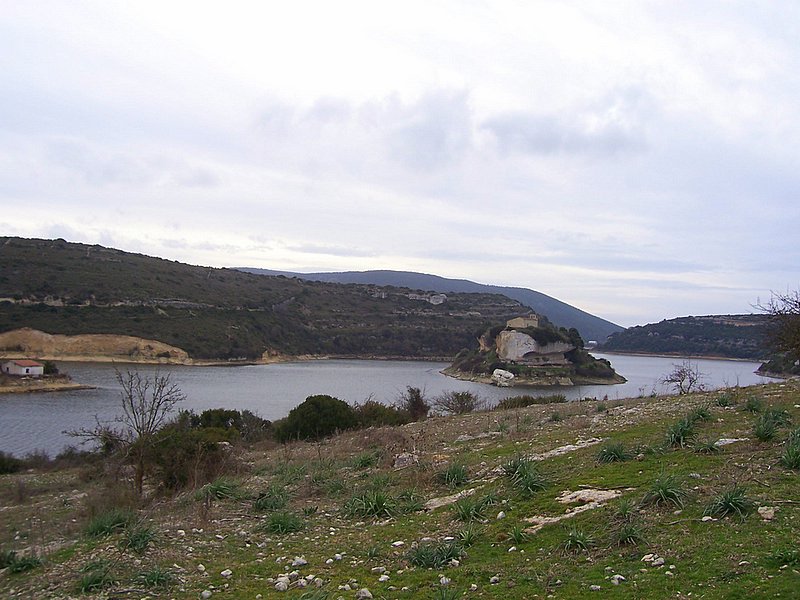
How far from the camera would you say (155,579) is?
548cm

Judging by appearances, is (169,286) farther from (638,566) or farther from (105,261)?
(638,566)

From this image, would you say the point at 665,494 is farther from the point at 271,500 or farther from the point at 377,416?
the point at 377,416

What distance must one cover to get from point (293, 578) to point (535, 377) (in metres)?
79.3

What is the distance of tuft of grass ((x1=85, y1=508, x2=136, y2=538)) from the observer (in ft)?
24.4

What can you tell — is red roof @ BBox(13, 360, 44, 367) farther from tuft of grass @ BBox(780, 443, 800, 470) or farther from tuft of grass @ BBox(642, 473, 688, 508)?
tuft of grass @ BBox(780, 443, 800, 470)

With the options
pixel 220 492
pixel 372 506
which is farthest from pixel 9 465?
pixel 372 506

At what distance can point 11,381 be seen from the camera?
192ft

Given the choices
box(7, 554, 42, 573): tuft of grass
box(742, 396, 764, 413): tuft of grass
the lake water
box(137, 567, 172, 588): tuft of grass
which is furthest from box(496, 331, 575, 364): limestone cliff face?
box(137, 567, 172, 588): tuft of grass

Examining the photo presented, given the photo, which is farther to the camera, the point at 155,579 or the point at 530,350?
the point at 530,350

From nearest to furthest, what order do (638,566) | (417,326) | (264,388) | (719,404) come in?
(638,566), (719,404), (264,388), (417,326)

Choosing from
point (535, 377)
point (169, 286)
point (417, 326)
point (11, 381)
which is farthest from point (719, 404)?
point (417, 326)

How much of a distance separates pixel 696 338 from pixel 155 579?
459 feet

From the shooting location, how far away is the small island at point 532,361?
269 ft

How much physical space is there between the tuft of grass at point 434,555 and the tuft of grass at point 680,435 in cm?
395
